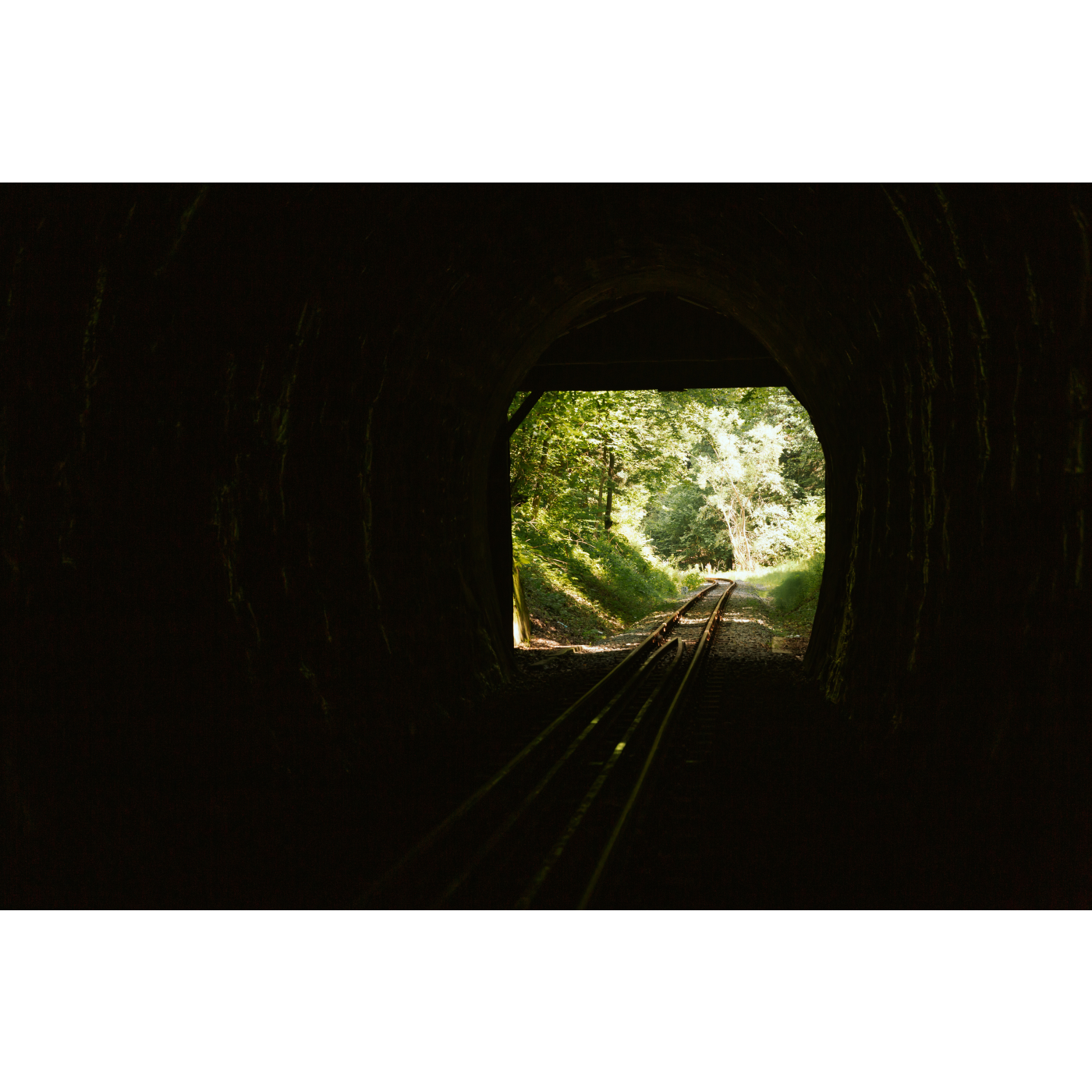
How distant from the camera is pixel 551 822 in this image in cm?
→ 577

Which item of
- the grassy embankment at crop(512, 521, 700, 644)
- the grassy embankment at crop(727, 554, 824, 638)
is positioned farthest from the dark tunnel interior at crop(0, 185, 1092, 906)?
the grassy embankment at crop(727, 554, 824, 638)

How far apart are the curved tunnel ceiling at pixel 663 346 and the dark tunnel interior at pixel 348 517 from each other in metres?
4.98

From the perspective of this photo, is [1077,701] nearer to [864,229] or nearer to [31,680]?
[864,229]

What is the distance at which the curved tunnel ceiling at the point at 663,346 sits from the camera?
→ 13.4 meters

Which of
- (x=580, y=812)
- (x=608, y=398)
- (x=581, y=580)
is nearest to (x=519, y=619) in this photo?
(x=608, y=398)

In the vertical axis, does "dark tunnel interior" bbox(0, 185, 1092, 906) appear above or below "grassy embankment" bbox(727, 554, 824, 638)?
above

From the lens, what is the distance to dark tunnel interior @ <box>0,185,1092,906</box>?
4.55 m

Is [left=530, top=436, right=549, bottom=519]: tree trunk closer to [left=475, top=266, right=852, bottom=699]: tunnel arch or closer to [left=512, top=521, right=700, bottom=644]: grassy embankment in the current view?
[left=512, top=521, right=700, bottom=644]: grassy embankment

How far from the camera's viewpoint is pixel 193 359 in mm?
5328

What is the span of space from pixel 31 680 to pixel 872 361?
628 cm

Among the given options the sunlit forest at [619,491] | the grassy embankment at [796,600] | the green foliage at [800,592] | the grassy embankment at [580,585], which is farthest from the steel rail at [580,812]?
the green foliage at [800,592]

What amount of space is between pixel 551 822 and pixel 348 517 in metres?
3.04

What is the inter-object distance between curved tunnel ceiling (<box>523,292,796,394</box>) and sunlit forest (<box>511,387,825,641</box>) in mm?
4648

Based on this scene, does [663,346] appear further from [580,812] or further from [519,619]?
[580,812]
